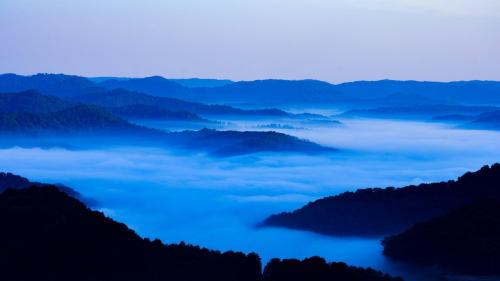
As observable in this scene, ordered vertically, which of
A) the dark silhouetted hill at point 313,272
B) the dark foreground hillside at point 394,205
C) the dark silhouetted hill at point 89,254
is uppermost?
the dark foreground hillside at point 394,205

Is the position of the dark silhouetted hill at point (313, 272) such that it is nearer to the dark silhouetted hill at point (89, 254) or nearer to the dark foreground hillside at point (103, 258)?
the dark foreground hillside at point (103, 258)

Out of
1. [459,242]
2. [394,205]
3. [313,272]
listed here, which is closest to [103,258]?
[313,272]

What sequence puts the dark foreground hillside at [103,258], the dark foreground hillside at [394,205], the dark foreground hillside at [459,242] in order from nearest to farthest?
the dark foreground hillside at [103,258], the dark foreground hillside at [459,242], the dark foreground hillside at [394,205]

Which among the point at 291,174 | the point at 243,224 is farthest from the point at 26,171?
the point at 243,224

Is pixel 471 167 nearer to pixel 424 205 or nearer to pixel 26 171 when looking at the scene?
pixel 26 171

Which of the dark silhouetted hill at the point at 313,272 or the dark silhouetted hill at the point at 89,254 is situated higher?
the dark silhouetted hill at the point at 89,254

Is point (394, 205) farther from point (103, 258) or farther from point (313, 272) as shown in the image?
point (103, 258)

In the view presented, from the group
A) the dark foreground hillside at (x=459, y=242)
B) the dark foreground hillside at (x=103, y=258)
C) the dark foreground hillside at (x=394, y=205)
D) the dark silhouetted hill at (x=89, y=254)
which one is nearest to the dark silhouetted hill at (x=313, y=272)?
the dark foreground hillside at (x=103, y=258)
